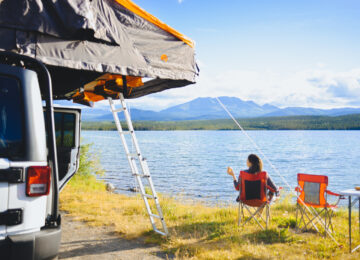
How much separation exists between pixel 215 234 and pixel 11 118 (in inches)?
134

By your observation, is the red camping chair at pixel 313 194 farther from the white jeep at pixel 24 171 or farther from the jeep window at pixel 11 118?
the jeep window at pixel 11 118

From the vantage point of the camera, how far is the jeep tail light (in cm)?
231

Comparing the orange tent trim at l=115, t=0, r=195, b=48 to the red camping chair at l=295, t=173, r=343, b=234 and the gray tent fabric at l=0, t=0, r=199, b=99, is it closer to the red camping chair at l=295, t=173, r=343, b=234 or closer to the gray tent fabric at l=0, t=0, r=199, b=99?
the gray tent fabric at l=0, t=0, r=199, b=99

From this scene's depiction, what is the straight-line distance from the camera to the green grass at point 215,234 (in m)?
4.09

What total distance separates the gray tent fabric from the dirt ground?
2.17 m

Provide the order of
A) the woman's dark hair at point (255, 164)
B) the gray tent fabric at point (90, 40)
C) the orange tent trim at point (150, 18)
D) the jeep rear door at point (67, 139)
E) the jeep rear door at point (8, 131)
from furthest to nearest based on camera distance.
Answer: the jeep rear door at point (67, 139) < the woman's dark hair at point (255, 164) < the orange tent trim at point (150, 18) < the gray tent fabric at point (90, 40) < the jeep rear door at point (8, 131)

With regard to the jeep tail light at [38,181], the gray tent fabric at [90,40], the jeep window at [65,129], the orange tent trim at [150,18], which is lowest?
the jeep tail light at [38,181]

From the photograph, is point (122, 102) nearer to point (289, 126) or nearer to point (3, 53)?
point (3, 53)

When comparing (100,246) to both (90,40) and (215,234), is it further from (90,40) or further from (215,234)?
(90,40)

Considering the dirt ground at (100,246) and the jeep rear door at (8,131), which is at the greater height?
the jeep rear door at (8,131)

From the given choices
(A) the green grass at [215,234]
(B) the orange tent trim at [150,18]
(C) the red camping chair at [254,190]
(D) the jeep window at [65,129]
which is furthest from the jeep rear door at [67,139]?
(B) the orange tent trim at [150,18]

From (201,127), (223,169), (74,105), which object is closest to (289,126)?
(201,127)

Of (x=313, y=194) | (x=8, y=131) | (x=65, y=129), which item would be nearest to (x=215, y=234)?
(x=313, y=194)

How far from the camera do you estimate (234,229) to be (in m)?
5.04
